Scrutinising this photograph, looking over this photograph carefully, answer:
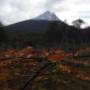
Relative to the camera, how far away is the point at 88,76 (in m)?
6.13

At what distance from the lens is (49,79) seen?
584cm

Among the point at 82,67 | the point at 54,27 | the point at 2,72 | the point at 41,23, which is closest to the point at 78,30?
the point at 54,27

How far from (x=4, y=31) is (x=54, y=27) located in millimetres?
2309

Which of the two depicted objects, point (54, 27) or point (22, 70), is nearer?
point (22, 70)

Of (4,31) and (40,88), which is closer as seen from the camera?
(40,88)

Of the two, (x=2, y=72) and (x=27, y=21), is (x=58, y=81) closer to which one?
(x=2, y=72)

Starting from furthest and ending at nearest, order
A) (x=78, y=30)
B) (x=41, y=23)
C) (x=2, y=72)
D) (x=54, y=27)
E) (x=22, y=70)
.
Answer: (x=41, y=23)
(x=54, y=27)
(x=78, y=30)
(x=22, y=70)
(x=2, y=72)

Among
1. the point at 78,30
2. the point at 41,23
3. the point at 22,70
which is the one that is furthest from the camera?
the point at 41,23

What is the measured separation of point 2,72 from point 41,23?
13.3 metres

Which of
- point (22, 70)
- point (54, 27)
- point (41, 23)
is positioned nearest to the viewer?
point (22, 70)

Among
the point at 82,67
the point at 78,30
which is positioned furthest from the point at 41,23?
the point at 82,67

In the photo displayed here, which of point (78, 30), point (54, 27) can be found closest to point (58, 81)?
point (78, 30)

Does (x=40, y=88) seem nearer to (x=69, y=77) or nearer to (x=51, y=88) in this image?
(x=51, y=88)

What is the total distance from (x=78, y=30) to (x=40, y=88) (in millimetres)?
10540
